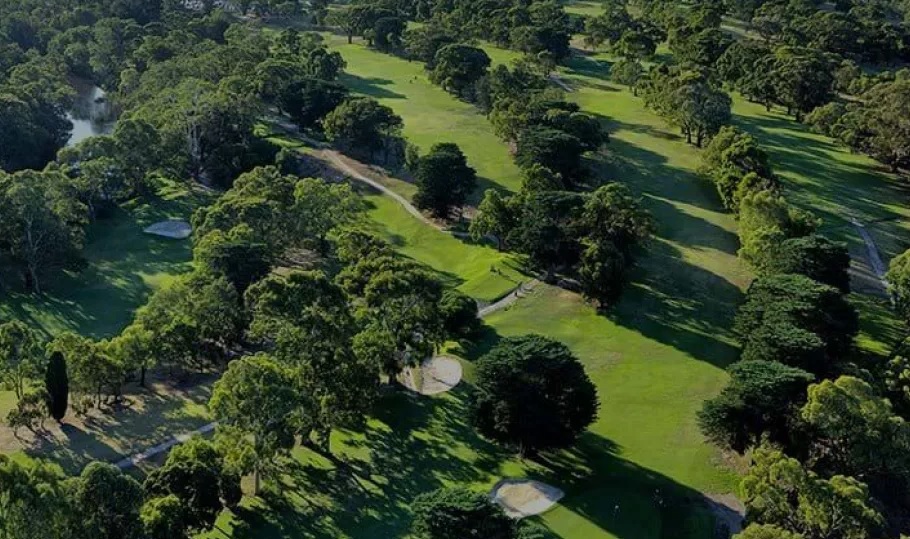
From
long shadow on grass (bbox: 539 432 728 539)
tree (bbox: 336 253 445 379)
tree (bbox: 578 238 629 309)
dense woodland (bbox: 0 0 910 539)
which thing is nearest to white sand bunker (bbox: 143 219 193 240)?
dense woodland (bbox: 0 0 910 539)

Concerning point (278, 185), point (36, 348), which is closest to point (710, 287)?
point (278, 185)

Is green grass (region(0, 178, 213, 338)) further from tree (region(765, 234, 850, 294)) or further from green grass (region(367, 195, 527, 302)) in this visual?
tree (region(765, 234, 850, 294))

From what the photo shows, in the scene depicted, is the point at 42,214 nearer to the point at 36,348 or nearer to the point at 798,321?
the point at 36,348

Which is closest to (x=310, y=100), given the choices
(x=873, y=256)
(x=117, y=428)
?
(x=117, y=428)

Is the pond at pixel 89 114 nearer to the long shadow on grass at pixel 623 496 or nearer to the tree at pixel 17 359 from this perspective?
the tree at pixel 17 359

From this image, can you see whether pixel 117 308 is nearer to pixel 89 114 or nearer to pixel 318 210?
pixel 318 210

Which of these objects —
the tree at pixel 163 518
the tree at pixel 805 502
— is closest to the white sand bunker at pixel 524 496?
the tree at pixel 805 502
